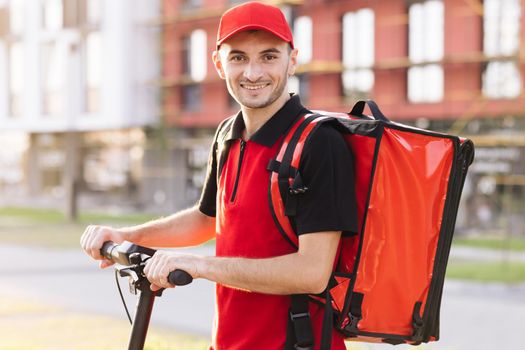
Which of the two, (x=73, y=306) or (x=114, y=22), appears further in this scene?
(x=114, y=22)

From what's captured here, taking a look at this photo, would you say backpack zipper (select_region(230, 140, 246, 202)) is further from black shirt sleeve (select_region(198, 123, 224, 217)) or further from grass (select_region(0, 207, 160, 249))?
grass (select_region(0, 207, 160, 249))

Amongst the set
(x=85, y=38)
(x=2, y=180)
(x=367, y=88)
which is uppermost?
(x=85, y=38)

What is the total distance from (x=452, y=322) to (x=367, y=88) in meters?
22.4

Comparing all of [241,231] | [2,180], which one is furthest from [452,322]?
[2,180]

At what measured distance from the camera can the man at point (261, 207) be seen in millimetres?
2219

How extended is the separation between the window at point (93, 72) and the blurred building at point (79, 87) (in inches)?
1.9

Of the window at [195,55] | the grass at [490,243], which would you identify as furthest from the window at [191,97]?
the grass at [490,243]

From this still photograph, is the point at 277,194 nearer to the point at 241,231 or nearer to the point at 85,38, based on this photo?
the point at 241,231

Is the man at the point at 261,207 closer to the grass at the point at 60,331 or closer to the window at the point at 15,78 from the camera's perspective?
the grass at the point at 60,331

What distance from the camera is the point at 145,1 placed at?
134ft

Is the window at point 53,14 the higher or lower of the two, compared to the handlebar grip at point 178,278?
higher

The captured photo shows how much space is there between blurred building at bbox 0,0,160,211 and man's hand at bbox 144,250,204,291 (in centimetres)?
3604

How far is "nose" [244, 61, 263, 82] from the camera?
2.37 meters

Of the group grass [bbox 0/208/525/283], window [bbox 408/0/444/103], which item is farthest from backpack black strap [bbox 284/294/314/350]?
window [bbox 408/0/444/103]
